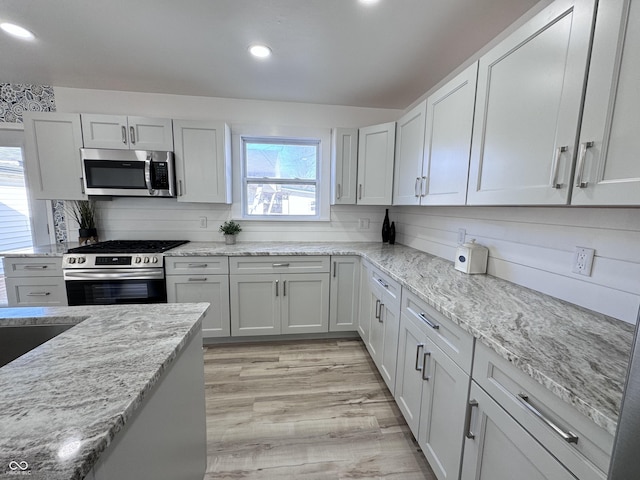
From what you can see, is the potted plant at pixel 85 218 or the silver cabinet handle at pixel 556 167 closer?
the silver cabinet handle at pixel 556 167

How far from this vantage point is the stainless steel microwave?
254 centimetres

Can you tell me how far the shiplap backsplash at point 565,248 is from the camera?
3.53 feet

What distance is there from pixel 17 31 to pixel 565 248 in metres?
3.64

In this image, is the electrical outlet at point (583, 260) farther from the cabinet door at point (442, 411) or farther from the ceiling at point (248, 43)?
the ceiling at point (248, 43)

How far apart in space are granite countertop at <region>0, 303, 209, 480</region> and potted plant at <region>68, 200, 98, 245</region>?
6.95 ft

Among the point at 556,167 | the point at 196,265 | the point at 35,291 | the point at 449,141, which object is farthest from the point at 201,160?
the point at 556,167

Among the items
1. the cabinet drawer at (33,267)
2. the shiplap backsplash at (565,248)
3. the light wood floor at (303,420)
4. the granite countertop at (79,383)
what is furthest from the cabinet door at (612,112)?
the cabinet drawer at (33,267)

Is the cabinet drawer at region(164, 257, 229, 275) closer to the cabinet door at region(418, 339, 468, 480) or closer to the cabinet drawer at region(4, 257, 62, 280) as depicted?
the cabinet drawer at region(4, 257, 62, 280)

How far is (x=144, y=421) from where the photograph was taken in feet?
2.41

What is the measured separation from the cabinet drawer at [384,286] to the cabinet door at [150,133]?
233 centimetres

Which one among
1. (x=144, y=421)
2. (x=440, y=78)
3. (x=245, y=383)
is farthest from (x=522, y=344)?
(x=440, y=78)

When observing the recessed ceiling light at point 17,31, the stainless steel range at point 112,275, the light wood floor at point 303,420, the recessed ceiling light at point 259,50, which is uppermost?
the recessed ceiling light at point 17,31

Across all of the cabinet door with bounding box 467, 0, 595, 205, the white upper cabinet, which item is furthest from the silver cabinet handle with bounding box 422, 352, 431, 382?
the white upper cabinet

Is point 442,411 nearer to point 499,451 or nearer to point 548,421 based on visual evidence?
point 499,451
